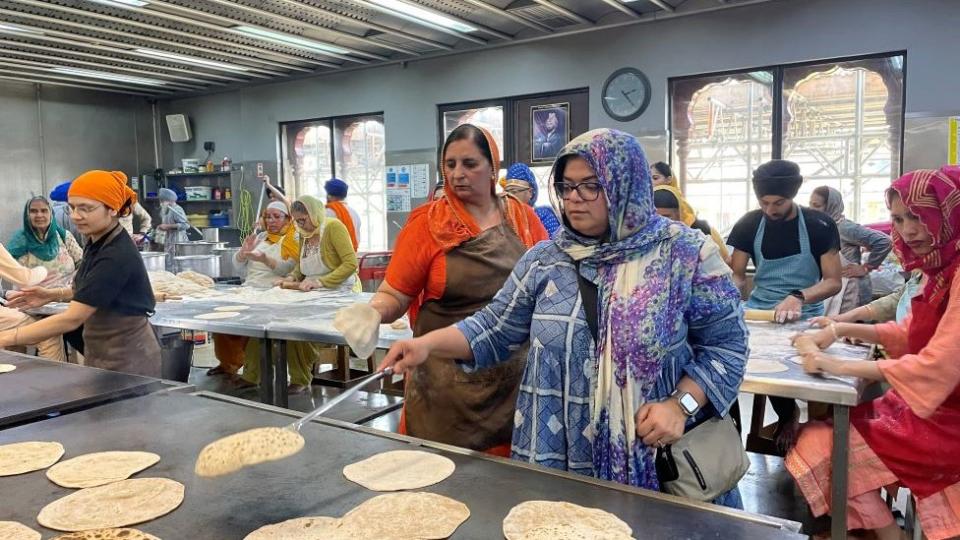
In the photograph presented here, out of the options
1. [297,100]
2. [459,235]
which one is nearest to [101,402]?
[459,235]

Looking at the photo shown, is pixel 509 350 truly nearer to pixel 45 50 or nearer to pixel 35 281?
pixel 35 281

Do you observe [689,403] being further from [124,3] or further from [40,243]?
[124,3]

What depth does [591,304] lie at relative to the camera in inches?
55.9

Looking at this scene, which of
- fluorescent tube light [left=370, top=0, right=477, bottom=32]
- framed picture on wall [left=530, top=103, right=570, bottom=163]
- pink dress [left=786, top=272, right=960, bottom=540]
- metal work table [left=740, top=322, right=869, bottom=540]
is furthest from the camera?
framed picture on wall [left=530, top=103, right=570, bottom=163]

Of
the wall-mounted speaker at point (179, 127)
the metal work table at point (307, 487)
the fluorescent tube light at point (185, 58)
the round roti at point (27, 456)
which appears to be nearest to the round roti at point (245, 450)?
the metal work table at point (307, 487)

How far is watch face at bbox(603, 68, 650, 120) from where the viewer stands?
600cm

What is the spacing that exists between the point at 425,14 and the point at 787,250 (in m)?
3.92

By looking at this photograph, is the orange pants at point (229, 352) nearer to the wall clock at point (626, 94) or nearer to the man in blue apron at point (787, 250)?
the man in blue apron at point (787, 250)

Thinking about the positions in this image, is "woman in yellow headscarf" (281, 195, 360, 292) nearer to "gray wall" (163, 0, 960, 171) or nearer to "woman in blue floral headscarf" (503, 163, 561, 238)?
"woman in blue floral headscarf" (503, 163, 561, 238)

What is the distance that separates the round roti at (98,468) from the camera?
137 centimetres

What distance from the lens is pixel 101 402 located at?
191 cm

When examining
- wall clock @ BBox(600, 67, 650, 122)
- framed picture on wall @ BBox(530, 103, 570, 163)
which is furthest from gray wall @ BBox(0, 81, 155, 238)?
wall clock @ BBox(600, 67, 650, 122)

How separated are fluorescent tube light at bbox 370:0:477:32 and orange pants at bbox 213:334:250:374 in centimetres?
283

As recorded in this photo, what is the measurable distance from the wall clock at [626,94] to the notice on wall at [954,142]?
2.29 meters
